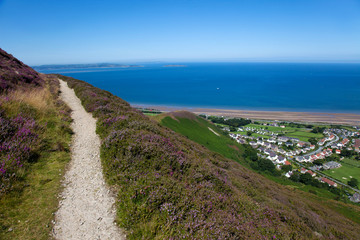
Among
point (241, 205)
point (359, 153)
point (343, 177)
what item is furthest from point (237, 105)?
point (241, 205)

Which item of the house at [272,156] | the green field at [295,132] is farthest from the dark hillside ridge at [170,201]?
the green field at [295,132]

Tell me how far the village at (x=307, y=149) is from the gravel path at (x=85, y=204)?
4383 centimetres

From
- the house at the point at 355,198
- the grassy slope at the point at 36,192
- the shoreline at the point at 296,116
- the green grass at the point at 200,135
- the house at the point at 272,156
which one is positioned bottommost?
the house at the point at 355,198

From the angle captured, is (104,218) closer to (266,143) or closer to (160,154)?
(160,154)

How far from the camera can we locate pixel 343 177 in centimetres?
3841

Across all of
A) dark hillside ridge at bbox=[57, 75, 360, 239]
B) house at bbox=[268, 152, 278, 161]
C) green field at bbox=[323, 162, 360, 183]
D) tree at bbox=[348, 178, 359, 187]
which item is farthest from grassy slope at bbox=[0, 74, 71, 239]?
green field at bbox=[323, 162, 360, 183]

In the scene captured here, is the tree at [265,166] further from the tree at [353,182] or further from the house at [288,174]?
the tree at [353,182]

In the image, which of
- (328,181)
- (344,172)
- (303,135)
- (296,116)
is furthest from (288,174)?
(296,116)

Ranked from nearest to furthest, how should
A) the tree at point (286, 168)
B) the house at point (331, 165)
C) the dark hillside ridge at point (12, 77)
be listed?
the dark hillside ridge at point (12, 77), the tree at point (286, 168), the house at point (331, 165)

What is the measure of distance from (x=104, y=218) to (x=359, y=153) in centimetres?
7112

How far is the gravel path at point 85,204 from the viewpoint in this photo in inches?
169

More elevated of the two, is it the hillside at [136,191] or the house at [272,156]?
the hillside at [136,191]

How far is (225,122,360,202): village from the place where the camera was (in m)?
41.2

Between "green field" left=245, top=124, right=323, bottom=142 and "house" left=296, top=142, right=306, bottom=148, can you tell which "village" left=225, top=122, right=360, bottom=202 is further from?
"green field" left=245, top=124, right=323, bottom=142
